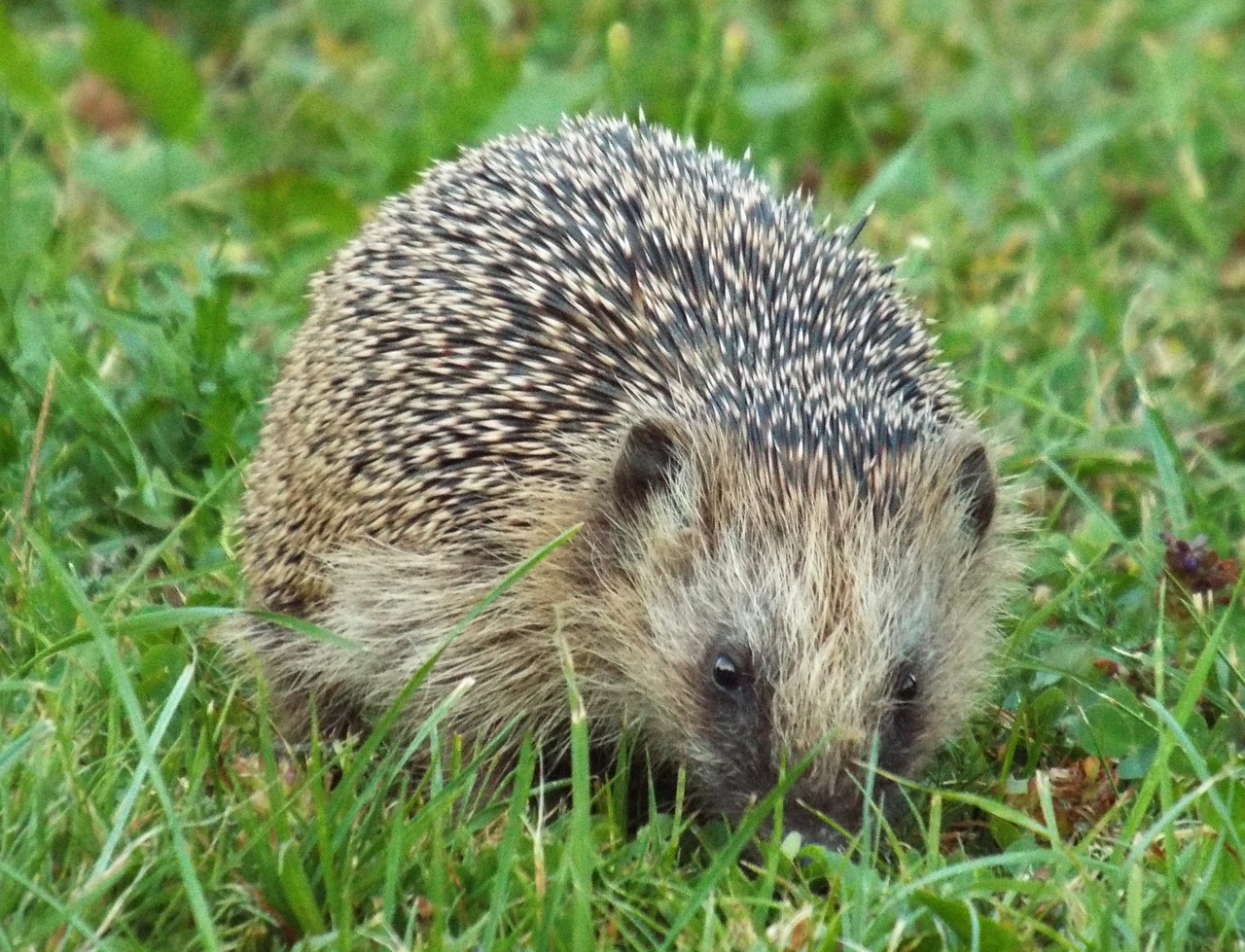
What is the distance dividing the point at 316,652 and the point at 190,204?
10.4 ft

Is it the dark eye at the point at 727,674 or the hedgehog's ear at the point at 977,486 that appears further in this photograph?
the hedgehog's ear at the point at 977,486

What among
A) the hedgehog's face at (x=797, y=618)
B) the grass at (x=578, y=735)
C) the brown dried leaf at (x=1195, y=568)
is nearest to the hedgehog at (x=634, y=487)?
the hedgehog's face at (x=797, y=618)

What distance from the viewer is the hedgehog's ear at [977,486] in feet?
16.2

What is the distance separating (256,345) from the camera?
23.0 feet

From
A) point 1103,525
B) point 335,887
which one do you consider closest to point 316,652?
point 335,887

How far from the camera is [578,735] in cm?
408

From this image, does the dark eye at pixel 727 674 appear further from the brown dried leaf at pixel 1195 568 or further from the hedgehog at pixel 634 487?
the brown dried leaf at pixel 1195 568

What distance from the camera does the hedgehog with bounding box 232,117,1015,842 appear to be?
4473 mm

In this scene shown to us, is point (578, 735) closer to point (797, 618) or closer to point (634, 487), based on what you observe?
point (797, 618)

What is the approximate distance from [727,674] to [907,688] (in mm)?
429

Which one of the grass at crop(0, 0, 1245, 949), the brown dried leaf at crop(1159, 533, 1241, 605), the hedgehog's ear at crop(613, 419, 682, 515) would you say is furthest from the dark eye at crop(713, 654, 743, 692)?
the brown dried leaf at crop(1159, 533, 1241, 605)

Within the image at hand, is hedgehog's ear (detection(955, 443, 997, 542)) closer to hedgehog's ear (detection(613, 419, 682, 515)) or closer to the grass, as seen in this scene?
the grass

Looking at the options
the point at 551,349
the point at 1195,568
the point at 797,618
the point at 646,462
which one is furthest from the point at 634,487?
the point at 1195,568

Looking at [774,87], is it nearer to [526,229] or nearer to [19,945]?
[526,229]
